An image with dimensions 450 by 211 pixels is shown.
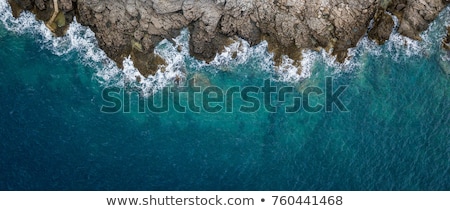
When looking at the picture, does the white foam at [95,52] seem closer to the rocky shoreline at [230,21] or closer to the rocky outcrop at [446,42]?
the rocky shoreline at [230,21]

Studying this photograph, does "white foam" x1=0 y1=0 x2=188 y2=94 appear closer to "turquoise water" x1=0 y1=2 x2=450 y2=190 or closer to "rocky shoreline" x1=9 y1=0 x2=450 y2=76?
"turquoise water" x1=0 y1=2 x2=450 y2=190

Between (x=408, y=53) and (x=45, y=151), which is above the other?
(x=408, y=53)

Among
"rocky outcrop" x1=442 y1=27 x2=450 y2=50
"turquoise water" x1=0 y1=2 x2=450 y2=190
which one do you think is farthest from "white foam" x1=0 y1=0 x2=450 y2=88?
"rocky outcrop" x1=442 y1=27 x2=450 y2=50

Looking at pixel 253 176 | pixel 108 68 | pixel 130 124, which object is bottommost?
pixel 253 176

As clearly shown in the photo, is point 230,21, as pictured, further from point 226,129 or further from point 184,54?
point 226,129

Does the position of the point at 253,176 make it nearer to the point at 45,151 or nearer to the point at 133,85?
the point at 133,85

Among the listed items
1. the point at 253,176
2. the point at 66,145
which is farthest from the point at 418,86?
the point at 66,145

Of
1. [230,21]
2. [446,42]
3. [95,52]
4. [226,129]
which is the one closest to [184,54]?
[230,21]
